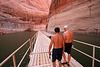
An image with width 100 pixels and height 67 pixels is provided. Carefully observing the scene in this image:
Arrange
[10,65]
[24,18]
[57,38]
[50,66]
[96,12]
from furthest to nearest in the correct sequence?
[24,18]
[96,12]
[10,65]
[50,66]
[57,38]

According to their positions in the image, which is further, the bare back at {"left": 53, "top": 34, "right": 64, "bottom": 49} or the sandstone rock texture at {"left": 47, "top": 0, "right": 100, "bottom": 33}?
the sandstone rock texture at {"left": 47, "top": 0, "right": 100, "bottom": 33}

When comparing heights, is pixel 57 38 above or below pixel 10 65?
above

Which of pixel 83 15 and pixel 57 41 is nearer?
pixel 57 41

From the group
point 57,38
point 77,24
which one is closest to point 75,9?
point 77,24

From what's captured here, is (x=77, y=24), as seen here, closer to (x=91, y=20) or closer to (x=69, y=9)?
(x=91, y=20)

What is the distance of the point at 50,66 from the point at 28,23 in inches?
2103

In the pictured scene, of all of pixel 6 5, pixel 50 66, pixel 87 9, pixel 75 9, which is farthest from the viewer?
pixel 6 5

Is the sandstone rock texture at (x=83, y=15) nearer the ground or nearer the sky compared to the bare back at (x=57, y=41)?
nearer the sky

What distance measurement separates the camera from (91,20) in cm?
1128

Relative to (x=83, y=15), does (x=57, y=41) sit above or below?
below

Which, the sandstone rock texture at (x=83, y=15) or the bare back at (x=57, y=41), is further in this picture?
the sandstone rock texture at (x=83, y=15)

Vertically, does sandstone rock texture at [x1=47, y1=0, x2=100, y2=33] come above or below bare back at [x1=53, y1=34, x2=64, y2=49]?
above

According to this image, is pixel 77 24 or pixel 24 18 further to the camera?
pixel 24 18

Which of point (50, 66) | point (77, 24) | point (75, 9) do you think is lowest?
A: point (50, 66)
